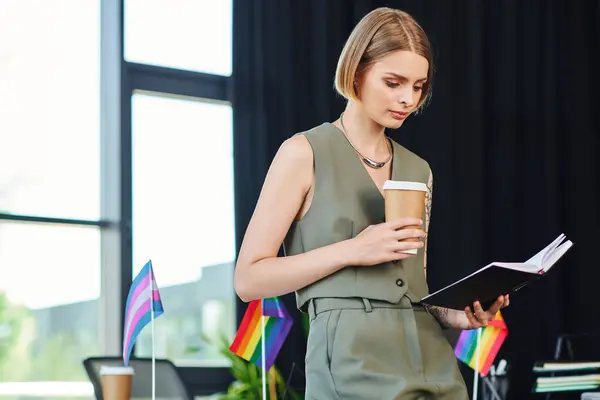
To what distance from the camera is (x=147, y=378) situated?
3758 mm

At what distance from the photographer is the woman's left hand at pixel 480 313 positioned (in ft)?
5.08

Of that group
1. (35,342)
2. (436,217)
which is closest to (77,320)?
(35,342)

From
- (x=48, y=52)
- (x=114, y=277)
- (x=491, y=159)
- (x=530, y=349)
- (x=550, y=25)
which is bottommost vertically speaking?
(x=530, y=349)

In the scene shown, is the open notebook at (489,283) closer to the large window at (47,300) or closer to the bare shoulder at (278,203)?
the bare shoulder at (278,203)

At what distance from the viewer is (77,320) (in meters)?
4.64

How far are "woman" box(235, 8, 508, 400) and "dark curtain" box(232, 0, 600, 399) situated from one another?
11.5 ft

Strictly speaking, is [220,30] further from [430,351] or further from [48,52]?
[430,351]

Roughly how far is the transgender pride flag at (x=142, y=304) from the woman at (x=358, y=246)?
1.96 metres

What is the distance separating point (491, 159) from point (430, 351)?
4658 millimetres

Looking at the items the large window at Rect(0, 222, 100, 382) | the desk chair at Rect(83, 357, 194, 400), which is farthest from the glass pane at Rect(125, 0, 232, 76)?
the desk chair at Rect(83, 357, 194, 400)

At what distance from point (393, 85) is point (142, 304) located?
7.07 feet

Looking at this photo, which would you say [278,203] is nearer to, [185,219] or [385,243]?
[385,243]

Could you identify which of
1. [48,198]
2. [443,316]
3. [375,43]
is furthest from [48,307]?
[375,43]

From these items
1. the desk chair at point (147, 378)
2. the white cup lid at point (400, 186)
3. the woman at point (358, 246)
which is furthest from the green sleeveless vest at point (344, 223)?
the desk chair at point (147, 378)
